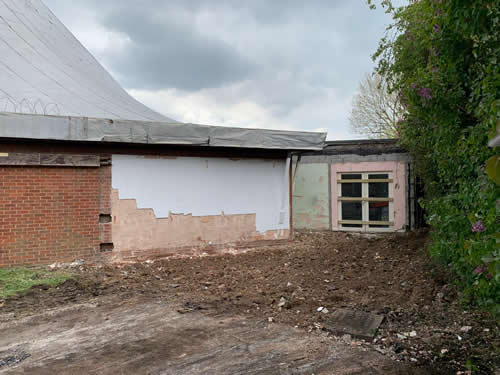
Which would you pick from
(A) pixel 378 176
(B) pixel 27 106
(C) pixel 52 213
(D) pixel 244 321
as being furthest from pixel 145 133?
(A) pixel 378 176

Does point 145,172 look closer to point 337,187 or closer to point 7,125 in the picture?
point 7,125

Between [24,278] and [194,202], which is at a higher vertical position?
[194,202]

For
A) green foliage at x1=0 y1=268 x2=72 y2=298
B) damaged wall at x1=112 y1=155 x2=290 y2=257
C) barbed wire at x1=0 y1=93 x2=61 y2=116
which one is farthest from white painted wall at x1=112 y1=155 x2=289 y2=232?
green foliage at x1=0 y1=268 x2=72 y2=298

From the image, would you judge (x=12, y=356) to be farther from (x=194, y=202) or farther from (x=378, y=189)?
(x=378, y=189)

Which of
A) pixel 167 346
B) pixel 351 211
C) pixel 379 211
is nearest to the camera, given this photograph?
pixel 167 346

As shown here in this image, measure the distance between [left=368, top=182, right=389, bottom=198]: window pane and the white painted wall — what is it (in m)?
3.37

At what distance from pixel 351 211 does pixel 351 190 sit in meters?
0.67

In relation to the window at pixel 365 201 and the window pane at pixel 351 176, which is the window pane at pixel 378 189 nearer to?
the window at pixel 365 201

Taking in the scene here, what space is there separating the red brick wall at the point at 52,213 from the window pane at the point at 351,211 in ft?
24.2

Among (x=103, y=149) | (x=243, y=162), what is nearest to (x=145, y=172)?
(x=103, y=149)

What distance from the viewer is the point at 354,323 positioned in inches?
167

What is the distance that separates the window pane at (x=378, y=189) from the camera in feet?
37.3

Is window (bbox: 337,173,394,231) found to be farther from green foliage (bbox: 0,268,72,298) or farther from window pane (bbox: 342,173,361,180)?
green foliage (bbox: 0,268,72,298)

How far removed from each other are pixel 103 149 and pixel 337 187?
734cm
